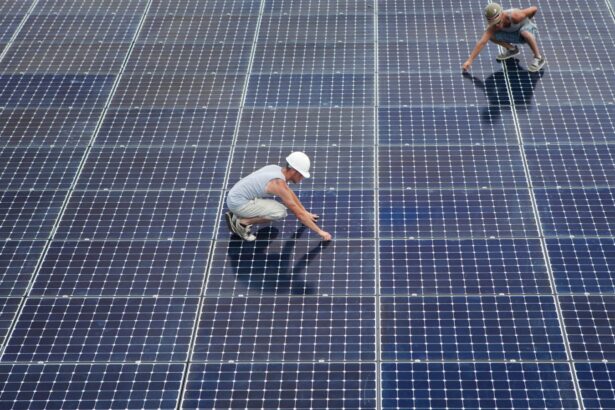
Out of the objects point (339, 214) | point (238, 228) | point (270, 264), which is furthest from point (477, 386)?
point (238, 228)

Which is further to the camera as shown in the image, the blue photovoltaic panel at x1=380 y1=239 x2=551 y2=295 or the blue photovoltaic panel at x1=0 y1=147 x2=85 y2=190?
the blue photovoltaic panel at x1=0 y1=147 x2=85 y2=190

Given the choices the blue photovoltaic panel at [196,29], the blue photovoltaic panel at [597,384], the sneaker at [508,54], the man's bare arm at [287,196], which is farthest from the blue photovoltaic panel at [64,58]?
the blue photovoltaic panel at [597,384]

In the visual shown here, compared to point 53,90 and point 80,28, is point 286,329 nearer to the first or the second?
point 53,90

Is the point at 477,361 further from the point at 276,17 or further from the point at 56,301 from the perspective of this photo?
the point at 276,17

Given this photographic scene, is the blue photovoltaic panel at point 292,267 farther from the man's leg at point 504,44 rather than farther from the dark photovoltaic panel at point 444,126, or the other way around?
the man's leg at point 504,44

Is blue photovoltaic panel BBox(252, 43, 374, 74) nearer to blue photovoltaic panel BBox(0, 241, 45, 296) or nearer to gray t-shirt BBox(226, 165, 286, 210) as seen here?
gray t-shirt BBox(226, 165, 286, 210)

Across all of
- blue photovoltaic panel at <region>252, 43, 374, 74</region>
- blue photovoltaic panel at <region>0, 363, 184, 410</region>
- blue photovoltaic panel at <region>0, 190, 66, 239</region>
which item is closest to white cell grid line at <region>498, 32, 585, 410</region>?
blue photovoltaic panel at <region>252, 43, 374, 74</region>
